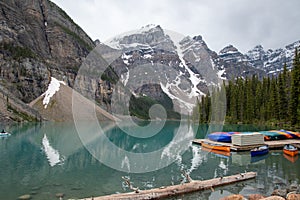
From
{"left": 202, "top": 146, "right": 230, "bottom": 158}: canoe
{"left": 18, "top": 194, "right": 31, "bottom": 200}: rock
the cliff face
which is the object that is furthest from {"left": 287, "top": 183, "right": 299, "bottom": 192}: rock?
the cliff face

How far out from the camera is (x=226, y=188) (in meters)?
17.9

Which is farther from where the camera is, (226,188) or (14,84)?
(14,84)

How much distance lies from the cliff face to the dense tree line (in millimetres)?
83635

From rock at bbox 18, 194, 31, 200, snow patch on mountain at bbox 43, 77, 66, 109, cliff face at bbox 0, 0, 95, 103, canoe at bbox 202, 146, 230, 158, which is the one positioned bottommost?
rock at bbox 18, 194, 31, 200

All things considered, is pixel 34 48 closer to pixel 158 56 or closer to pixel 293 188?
pixel 158 56

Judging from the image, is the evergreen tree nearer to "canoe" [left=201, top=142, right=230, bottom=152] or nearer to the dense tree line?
the dense tree line

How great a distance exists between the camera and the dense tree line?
55406 mm

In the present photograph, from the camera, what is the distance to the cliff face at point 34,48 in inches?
5084

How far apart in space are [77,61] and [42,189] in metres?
174

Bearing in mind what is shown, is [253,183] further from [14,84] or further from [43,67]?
[43,67]

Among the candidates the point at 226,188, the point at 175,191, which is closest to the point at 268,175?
the point at 226,188

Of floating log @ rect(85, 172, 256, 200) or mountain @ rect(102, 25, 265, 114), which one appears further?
mountain @ rect(102, 25, 265, 114)

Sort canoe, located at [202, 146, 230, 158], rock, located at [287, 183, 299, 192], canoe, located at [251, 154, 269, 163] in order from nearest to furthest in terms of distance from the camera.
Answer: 1. rock, located at [287, 183, 299, 192]
2. canoe, located at [251, 154, 269, 163]
3. canoe, located at [202, 146, 230, 158]

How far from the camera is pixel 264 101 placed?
83.4 meters
